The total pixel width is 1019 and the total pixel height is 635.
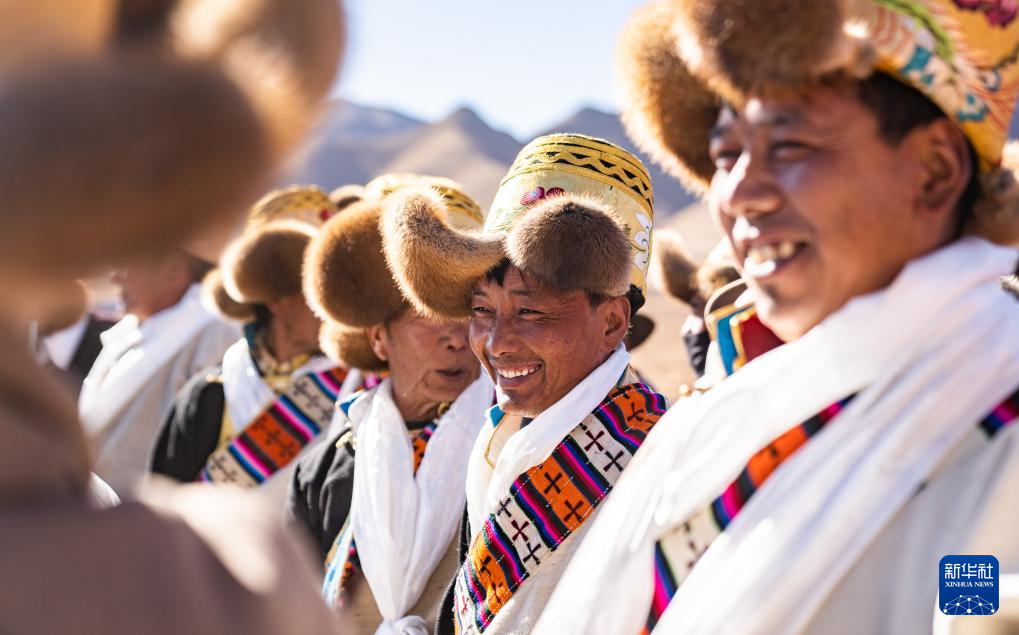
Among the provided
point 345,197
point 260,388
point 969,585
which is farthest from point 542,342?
point 345,197

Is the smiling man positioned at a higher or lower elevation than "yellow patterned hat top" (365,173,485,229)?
lower

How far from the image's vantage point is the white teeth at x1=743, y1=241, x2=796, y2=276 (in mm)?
1687

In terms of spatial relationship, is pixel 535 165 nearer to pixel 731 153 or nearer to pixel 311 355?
pixel 731 153

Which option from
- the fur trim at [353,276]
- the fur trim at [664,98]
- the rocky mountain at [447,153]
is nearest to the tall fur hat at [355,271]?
the fur trim at [353,276]

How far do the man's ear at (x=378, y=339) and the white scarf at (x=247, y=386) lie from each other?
716 mm

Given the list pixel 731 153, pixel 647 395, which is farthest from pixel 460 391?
pixel 731 153

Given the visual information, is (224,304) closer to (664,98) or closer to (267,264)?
(267,264)

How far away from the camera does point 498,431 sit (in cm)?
308

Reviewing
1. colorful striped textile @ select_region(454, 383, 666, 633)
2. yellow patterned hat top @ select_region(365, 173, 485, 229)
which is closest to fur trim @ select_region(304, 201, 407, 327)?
yellow patterned hat top @ select_region(365, 173, 485, 229)

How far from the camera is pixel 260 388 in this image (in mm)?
4859

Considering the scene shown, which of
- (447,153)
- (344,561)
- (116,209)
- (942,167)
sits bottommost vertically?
(447,153)

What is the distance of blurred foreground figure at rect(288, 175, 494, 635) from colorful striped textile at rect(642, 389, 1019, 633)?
171 cm

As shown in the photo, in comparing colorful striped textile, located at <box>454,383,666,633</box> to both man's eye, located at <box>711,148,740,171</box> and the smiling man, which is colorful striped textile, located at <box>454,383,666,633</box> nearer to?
the smiling man

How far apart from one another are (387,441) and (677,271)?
2717 mm
